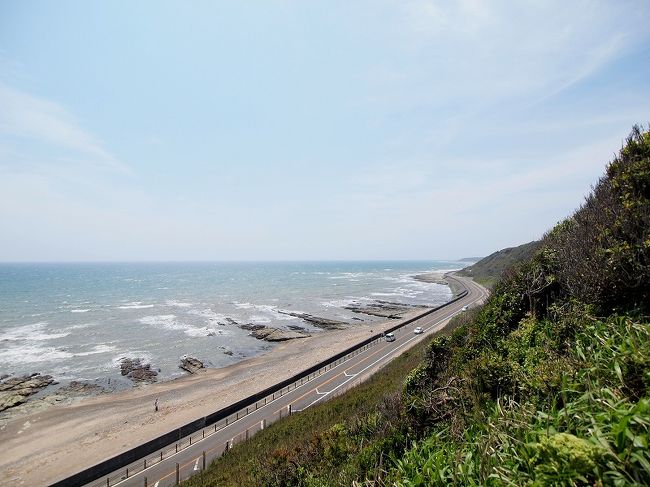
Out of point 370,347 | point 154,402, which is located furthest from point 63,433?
point 370,347

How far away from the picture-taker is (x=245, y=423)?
74.7 ft

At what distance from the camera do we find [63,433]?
24609 mm

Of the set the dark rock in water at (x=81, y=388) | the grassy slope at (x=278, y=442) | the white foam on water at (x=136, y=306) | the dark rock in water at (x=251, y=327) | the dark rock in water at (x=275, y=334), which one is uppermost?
the grassy slope at (x=278, y=442)

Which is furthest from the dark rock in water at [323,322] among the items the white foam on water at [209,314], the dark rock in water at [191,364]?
the dark rock in water at [191,364]

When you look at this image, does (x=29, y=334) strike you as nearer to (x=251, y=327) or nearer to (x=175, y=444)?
(x=251, y=327)

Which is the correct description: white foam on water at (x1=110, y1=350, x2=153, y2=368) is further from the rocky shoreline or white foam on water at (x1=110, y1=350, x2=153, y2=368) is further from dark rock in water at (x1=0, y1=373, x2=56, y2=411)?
dark rock in water at (x1=0, y1=373, x2=56, y2=411)

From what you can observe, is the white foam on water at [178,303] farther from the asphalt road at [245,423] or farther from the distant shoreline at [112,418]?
the asphalt road at [245,423]

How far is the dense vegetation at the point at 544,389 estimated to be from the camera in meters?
3.26

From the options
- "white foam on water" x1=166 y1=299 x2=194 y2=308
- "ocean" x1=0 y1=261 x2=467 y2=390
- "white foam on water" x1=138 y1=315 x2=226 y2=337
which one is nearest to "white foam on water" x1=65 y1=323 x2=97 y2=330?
"ocean" x1=0 y1=261 x2=467 y2=390

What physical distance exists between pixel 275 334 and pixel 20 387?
98.1 feet

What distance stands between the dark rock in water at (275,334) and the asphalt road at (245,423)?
16100 mm

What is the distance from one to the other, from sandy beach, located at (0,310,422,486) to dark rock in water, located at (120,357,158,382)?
8.41ft

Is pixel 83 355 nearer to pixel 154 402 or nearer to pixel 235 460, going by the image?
pixel 154 402

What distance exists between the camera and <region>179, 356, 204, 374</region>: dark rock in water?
38322 millimetres
